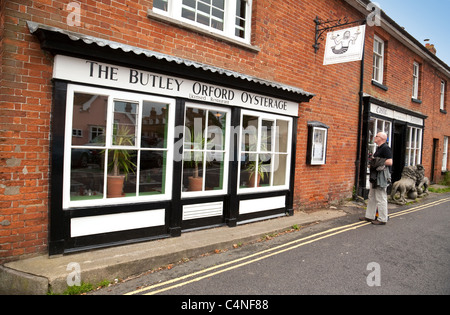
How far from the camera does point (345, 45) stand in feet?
22.2

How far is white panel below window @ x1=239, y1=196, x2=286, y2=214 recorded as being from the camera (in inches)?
239

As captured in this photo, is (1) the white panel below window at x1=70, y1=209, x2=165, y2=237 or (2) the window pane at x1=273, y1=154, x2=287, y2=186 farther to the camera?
(2) the window pane at x1=273, y1=154, x2=287, y2=186

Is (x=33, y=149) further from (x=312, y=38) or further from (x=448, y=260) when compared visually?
(x=312, y=38)

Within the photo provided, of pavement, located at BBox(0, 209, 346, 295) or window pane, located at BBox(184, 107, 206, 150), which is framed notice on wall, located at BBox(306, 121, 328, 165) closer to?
pavement, located at BBox(0, 209, 346, 295)

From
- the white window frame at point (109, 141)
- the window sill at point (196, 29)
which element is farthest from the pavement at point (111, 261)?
the window sill at point (196, 29)

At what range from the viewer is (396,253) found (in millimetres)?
4762

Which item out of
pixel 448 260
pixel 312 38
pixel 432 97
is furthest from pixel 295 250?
pixel 432 97

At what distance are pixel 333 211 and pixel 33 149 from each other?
699 centimetres

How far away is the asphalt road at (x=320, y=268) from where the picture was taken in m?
3.47

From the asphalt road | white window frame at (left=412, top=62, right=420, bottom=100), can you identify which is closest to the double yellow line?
the asphalt road

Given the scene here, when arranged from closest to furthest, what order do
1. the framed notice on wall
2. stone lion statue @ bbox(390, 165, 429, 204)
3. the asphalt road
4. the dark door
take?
the asphalt road
the framed notice on wall
stone lion statue @ bbox(390, 165, 429, 204)
the dark door

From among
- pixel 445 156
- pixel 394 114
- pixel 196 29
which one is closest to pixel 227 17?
pixel 196 29

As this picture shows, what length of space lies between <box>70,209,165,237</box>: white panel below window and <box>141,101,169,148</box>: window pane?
3.69ft

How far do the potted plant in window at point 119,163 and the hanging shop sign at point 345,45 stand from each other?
516cm
